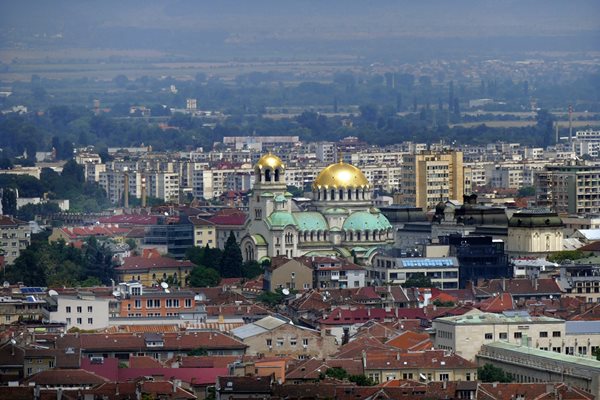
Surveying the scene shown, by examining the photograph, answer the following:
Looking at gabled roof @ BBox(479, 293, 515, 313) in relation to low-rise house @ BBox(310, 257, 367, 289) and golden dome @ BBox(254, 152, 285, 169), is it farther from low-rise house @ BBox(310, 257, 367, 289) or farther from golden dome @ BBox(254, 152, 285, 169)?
golden dome @ BBox(254, 152, 285, 169)

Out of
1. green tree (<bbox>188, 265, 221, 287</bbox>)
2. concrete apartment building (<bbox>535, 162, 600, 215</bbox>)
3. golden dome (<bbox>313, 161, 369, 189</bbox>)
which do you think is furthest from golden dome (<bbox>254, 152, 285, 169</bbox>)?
concrete apartment building (<bbox>535, 162, 600, 215</bbox>)

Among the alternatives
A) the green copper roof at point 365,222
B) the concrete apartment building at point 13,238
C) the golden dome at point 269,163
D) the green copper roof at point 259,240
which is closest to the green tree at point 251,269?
the green copper roof at point 259,240

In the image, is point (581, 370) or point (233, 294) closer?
point (581, 370)

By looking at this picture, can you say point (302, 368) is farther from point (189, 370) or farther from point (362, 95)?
point (362, 95)

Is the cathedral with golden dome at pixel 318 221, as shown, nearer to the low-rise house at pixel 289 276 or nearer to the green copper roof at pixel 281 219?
the green copper roof at pixel 281 219

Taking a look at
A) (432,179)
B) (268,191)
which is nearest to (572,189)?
(432,179)

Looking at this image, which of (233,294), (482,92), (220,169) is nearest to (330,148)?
(220,169)

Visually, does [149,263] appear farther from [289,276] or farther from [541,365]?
[541,365]
